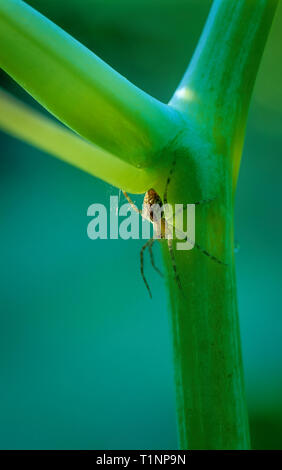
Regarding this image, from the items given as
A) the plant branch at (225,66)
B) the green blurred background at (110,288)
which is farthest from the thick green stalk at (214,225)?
the green blurred background at (110,288)

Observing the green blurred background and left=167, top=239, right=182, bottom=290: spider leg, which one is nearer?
left=167, top=239, right=182, bottom=290: spider leg

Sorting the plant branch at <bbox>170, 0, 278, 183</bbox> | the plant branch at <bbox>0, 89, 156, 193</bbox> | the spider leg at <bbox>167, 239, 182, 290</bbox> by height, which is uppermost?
the plant branch at <bbox>170, 0, 278, 183</bbox>

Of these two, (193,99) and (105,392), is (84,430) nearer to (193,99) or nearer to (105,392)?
(105,392)

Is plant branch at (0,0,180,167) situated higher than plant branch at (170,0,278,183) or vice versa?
plant branch at (170,0,278,183)

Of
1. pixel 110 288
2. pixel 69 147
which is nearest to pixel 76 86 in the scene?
pixel 69 147

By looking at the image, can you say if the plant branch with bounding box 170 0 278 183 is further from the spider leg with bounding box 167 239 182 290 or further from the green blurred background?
the green blurred background

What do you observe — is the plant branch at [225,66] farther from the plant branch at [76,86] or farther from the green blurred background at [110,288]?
the green blurred background at [110,288]

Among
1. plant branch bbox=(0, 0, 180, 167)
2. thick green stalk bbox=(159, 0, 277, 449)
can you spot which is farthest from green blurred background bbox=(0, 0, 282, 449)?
plant branch bbox=(0, 0, 180, 167)
